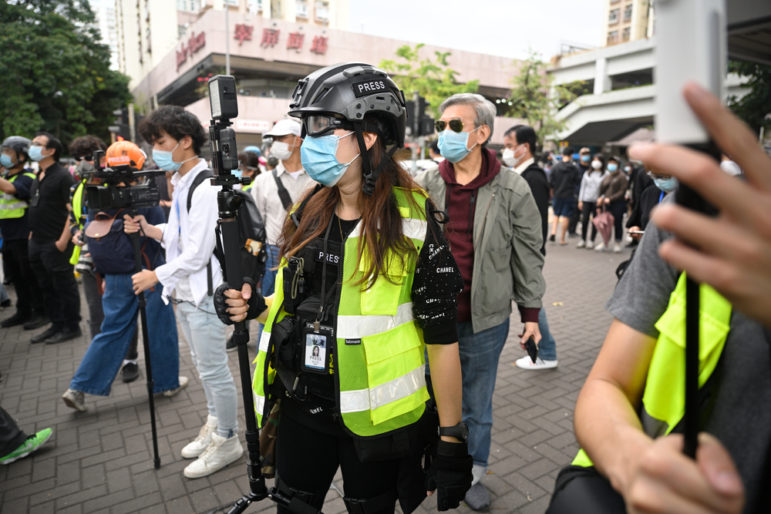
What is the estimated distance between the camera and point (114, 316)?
4.36 metres

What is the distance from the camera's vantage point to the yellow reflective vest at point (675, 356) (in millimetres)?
833

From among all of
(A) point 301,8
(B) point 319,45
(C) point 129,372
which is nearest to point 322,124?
(C) point 129,372

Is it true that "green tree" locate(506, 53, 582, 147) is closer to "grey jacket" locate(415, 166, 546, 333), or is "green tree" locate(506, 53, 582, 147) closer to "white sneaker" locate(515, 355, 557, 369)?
"white sneaker" locate(515, 355, 557, 369)

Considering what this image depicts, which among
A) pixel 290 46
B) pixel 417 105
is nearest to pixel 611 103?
pixel 290 46

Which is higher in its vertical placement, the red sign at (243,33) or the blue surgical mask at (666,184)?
the red sign at (243,33)

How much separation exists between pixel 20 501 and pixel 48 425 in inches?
44.2

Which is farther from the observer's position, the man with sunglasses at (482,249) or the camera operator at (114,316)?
the camera operator at (114,316)

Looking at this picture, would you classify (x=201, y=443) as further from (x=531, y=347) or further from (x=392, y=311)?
(x=392, y=311)

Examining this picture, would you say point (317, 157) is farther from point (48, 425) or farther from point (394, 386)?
point (48, 425)

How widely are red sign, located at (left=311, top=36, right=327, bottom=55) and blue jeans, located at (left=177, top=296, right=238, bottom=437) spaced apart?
31.7 m

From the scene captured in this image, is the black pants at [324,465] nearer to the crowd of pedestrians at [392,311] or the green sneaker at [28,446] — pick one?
the crowd of pedestrians at [392,311]

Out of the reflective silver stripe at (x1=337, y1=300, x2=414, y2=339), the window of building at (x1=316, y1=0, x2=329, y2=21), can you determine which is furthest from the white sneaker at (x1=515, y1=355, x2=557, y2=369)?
the window of building at (x1=316, y1=0, x2=329, y2=21)

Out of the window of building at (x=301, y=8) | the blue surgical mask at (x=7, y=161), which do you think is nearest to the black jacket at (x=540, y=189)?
the blue surgical mask at (x=7, y=161)

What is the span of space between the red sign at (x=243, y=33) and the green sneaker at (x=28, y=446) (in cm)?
3001
